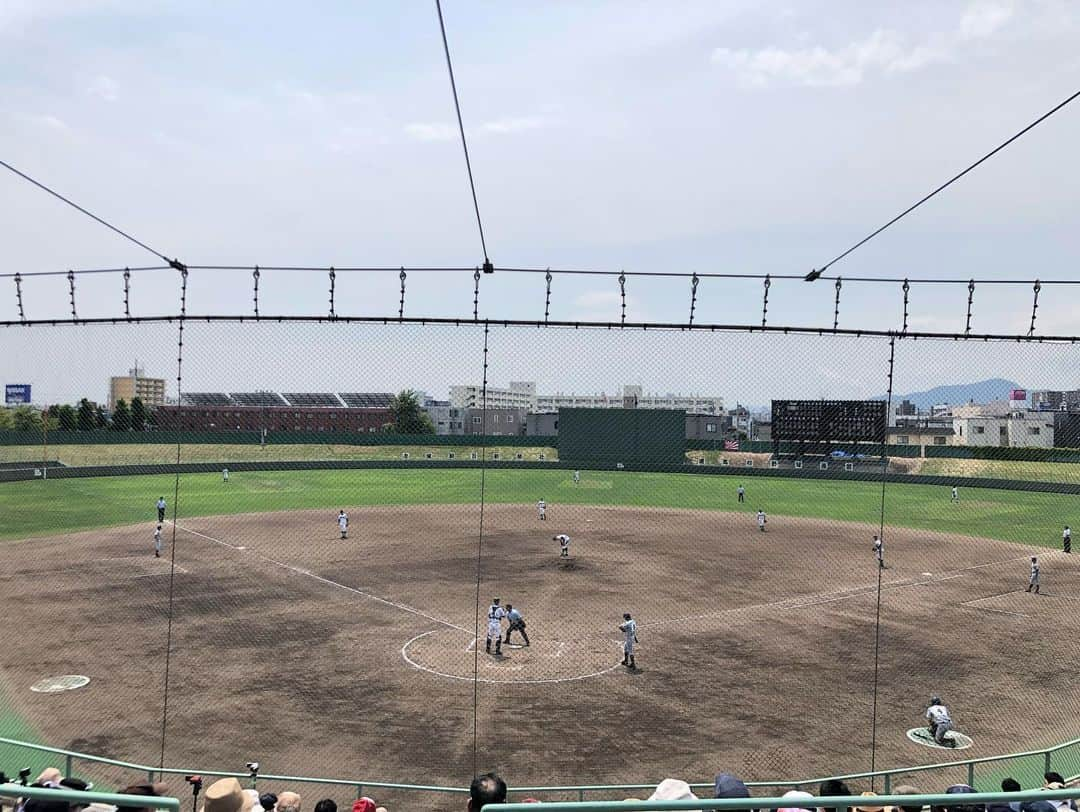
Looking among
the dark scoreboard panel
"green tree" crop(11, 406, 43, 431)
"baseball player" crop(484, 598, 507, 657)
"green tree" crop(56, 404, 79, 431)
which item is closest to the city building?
"baseball player" crop(484, 598, 507, 657)

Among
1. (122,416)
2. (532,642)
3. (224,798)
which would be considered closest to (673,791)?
(224,798)

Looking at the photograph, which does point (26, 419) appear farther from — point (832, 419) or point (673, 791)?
point (832, 419)

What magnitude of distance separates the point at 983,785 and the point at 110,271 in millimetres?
13879

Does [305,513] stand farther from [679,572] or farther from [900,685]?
[900,685]

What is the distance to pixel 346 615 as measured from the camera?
65.9 ft

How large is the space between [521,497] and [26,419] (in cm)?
3247

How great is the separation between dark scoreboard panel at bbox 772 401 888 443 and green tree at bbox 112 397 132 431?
140ft

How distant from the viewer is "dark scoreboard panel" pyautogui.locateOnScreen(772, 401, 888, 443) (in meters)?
51.9

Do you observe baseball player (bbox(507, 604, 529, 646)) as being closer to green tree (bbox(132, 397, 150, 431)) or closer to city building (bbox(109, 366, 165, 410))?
city building (bbox(109, 366, 165, 410))

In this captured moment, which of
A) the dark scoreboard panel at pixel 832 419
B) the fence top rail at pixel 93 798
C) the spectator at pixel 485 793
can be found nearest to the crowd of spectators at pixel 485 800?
the spectator at pixel 485 793

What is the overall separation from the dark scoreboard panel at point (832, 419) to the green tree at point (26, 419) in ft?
163

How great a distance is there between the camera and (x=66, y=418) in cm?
4241

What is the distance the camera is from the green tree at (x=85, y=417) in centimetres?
3501

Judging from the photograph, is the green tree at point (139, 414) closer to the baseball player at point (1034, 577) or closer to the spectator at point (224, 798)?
the spectator at point (224, 798)
